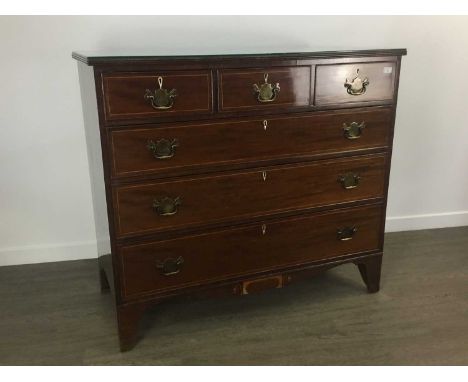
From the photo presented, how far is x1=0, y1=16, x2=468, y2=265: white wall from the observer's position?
2.12 meters

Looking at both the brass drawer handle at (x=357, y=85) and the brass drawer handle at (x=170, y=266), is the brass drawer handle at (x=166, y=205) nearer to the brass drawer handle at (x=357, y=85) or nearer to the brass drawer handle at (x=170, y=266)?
the brass drawer handle at (x=170, y=266)

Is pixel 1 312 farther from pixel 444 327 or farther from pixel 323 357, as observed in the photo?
pixel 444 327

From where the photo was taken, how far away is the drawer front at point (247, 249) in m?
1.73

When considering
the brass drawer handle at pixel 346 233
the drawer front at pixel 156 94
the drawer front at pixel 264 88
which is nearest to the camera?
the drawer front at pixel 156 94

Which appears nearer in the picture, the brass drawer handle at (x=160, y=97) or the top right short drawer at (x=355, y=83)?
the brass drawer handle at (x=160, y=97)

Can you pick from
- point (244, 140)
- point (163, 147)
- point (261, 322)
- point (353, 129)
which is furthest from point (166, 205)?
point (353, 129)

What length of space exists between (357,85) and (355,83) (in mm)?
13

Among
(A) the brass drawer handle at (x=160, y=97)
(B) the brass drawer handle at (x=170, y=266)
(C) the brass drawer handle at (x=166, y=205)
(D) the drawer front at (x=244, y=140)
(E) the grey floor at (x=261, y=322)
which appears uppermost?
(A) the brass drawer handle at (x=160, y=97)

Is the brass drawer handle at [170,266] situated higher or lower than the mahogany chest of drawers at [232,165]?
lower

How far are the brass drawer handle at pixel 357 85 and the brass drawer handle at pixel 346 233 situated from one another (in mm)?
547

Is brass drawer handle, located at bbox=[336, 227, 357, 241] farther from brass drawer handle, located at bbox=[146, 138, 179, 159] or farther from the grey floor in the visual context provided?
brass drawer handle, located at bbox=[146, 138, 179, 159]

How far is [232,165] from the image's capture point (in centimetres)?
172

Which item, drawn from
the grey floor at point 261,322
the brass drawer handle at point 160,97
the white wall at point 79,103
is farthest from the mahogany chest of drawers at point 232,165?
the white wall at point 79,103
